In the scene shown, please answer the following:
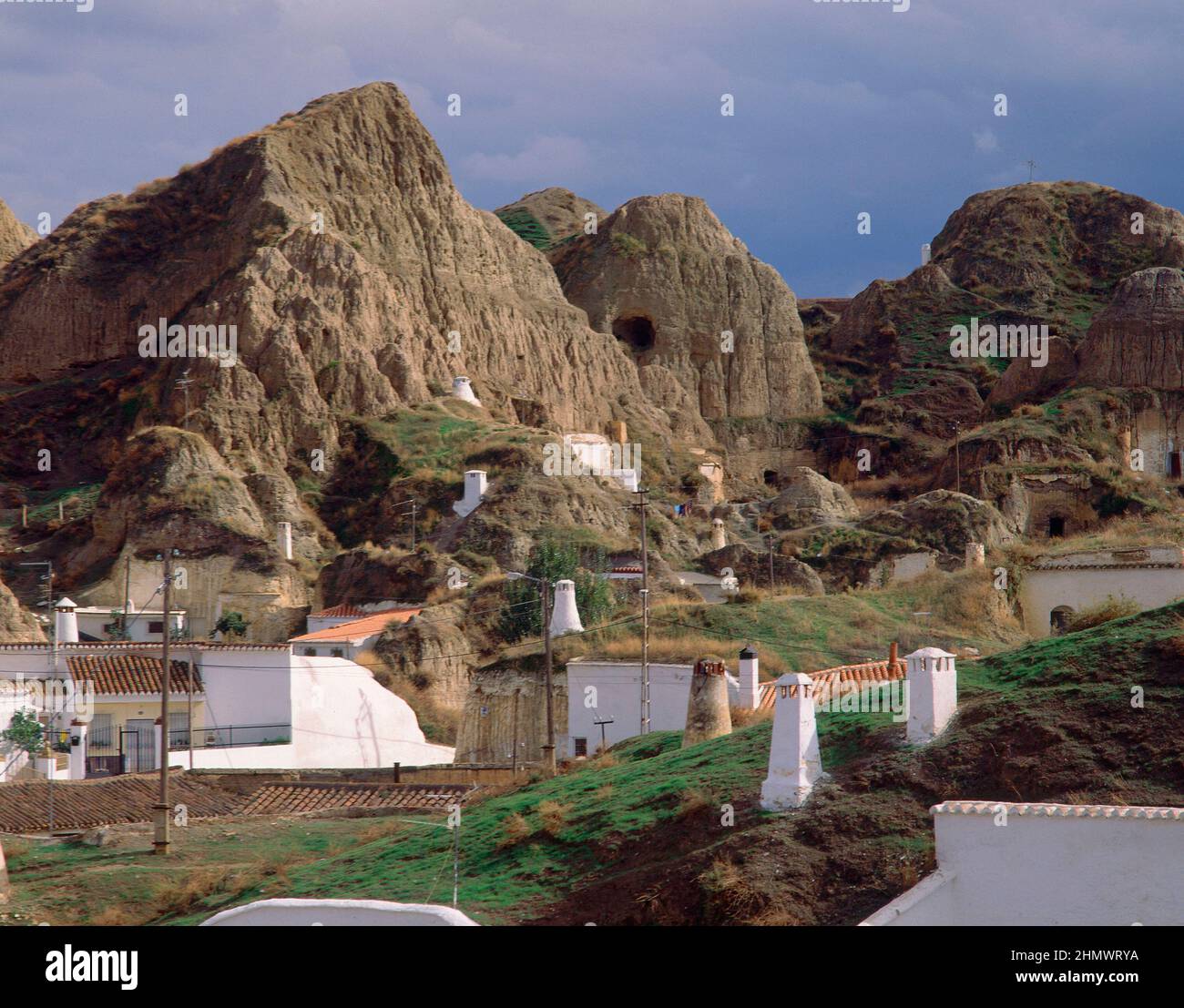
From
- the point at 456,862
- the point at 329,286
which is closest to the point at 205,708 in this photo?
the point at 456,862

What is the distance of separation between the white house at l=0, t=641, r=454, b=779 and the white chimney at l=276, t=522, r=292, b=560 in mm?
21576

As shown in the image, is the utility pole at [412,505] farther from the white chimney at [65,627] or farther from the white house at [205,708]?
the white house at [205,708]

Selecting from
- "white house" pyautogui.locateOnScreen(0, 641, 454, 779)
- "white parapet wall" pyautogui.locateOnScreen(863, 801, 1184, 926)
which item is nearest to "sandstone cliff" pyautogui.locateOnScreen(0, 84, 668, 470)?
"white house" pyautogui.locateOnScreen(0, 641, 454, 779)

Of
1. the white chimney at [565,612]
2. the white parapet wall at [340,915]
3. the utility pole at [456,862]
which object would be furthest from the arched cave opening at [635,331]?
the white parapet wall at [340,915]

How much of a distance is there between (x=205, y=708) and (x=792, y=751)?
24.4m

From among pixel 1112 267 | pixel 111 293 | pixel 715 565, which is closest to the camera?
pixel 715 565

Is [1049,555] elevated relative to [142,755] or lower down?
elevated

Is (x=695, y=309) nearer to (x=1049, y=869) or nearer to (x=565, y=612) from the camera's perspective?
(x=565, y=612)

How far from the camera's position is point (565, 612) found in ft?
151

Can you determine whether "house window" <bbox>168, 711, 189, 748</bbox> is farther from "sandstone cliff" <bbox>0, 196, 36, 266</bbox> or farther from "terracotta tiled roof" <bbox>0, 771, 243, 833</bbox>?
"sandstone cliff" <bbox>0, 196, 36, 266</bbox>
